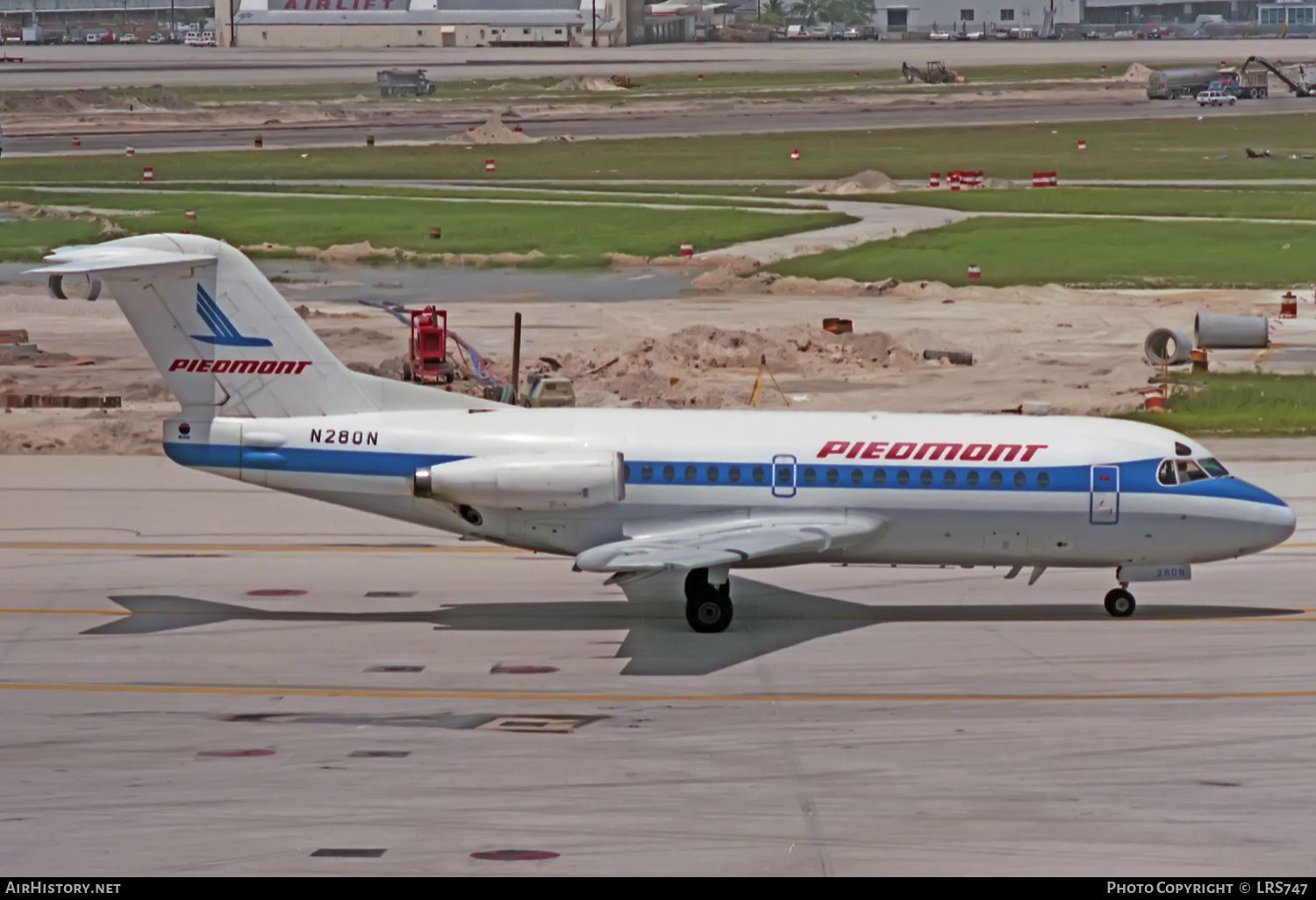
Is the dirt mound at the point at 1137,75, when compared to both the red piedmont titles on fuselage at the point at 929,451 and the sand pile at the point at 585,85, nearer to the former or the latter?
the sand pile at the point at 585,85

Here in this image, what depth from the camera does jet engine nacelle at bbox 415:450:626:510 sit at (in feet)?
91.4

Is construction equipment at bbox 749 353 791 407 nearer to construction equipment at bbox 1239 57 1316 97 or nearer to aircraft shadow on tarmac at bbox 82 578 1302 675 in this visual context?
aircraft shadow on tarmac at bbox 82 578 1302 675

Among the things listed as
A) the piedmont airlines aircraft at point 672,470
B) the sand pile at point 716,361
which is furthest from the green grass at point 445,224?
the piedmont airlines aircraft at point 672,470

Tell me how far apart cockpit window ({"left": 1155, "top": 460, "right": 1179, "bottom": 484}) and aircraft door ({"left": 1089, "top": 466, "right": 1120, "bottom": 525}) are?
26.6 inches

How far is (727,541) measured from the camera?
27.6m

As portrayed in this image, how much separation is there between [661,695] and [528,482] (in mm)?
4513

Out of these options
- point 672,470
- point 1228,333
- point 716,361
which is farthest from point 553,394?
point 1228,333

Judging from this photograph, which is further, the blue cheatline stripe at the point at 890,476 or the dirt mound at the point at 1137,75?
the dirt mound at the point at 1137,75

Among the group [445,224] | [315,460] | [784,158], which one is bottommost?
[315,460]

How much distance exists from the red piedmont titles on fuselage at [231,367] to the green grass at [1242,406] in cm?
2272

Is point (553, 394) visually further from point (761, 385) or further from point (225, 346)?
point (225, 346)

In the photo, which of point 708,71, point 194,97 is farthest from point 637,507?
point 708,71

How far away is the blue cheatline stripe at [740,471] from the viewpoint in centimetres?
2833

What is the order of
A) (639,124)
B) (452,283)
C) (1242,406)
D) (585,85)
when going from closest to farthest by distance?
(1242,406) → (452,283) → (639,124) → (585,85)
